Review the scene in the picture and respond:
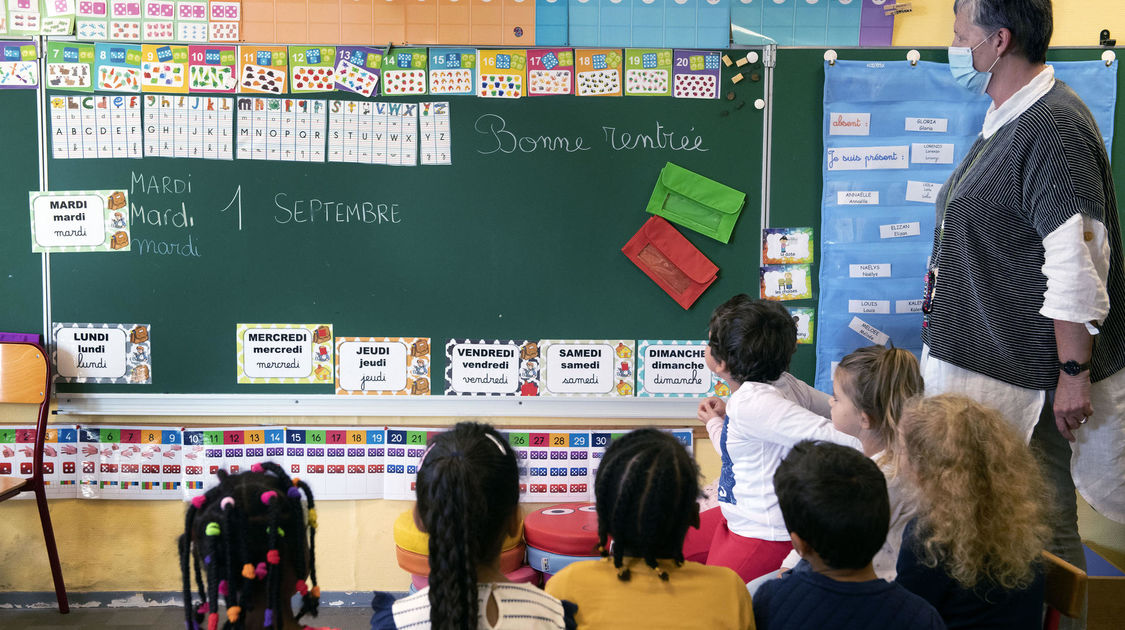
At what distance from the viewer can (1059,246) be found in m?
1.84

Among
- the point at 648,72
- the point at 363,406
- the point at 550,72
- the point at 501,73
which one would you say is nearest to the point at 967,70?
the point at 648,72

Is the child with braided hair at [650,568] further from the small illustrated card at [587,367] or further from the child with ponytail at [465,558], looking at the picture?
the small illustrated card at [587,367]

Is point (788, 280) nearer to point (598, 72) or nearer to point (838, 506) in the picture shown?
point (598, 72)

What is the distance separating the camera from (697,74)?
2.80m

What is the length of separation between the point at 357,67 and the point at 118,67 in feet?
2.69

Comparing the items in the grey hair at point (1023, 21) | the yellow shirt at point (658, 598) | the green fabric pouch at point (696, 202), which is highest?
the grey hair at point (1023, 21)

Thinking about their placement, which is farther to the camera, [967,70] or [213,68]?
[213,68]

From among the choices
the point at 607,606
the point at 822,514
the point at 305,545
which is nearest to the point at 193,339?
the point at 305,545

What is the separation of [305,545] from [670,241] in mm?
1787

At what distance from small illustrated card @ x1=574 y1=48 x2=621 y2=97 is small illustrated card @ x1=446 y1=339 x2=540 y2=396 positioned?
91 cm

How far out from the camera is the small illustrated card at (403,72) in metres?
2.77

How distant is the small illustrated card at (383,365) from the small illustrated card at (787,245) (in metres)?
1.25

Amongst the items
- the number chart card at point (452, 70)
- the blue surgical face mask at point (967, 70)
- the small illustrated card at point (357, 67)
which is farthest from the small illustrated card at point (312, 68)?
the blue surgical face mask at point (967, 70)

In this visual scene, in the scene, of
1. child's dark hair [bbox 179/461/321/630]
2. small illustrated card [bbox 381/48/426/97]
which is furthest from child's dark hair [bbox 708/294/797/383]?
small illustrated card [bbox 381/48/426/97]
